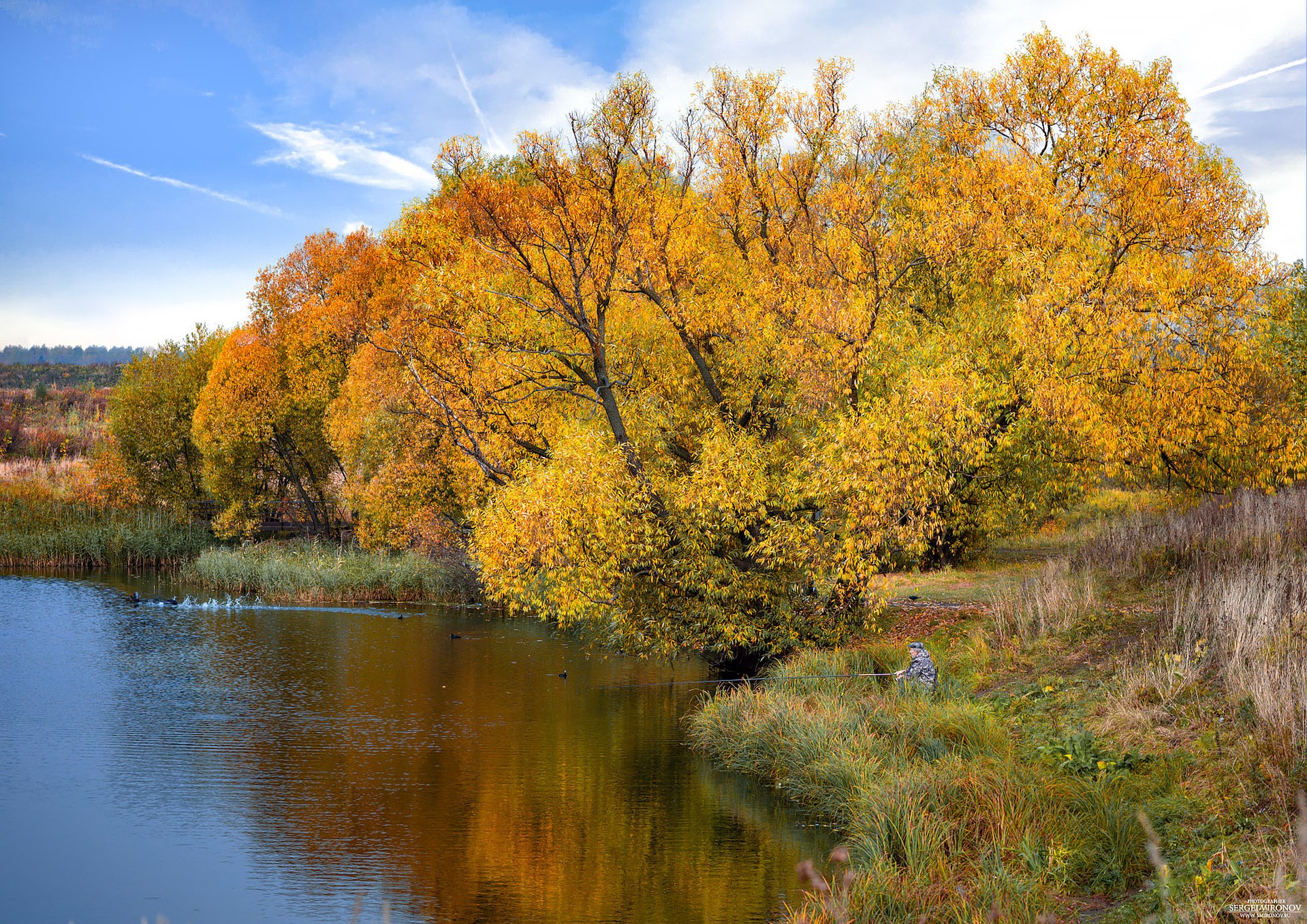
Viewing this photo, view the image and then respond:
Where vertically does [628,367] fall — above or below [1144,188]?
below

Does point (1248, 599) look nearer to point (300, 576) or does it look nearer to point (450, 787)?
point (450, 787)

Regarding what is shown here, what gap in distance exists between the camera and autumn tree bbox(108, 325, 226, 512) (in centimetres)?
4734

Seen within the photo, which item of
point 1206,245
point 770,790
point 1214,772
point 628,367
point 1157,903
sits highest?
point 1206,245

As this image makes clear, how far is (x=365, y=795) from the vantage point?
14484 mm

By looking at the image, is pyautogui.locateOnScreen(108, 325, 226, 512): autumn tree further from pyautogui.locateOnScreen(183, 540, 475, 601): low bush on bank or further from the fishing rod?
the fishing rod

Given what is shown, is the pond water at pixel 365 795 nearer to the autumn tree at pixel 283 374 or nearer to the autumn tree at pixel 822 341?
the autumn tree at pixel 822 341

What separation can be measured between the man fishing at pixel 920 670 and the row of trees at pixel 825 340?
2.84 metres

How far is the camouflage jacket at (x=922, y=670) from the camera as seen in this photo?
51.0 feet

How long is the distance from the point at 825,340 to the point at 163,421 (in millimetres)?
39876

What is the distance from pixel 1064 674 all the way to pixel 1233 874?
7.20 m

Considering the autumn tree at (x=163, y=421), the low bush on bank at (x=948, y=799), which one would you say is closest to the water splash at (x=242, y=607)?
the autumn tree at (x=163, y=421)

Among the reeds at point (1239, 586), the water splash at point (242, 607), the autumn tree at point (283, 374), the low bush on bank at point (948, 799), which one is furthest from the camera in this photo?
the autumn tree at point (283, 374)

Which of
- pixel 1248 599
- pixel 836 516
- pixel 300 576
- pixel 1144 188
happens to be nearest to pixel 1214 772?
pixel 1248 599

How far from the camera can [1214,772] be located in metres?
9.81
